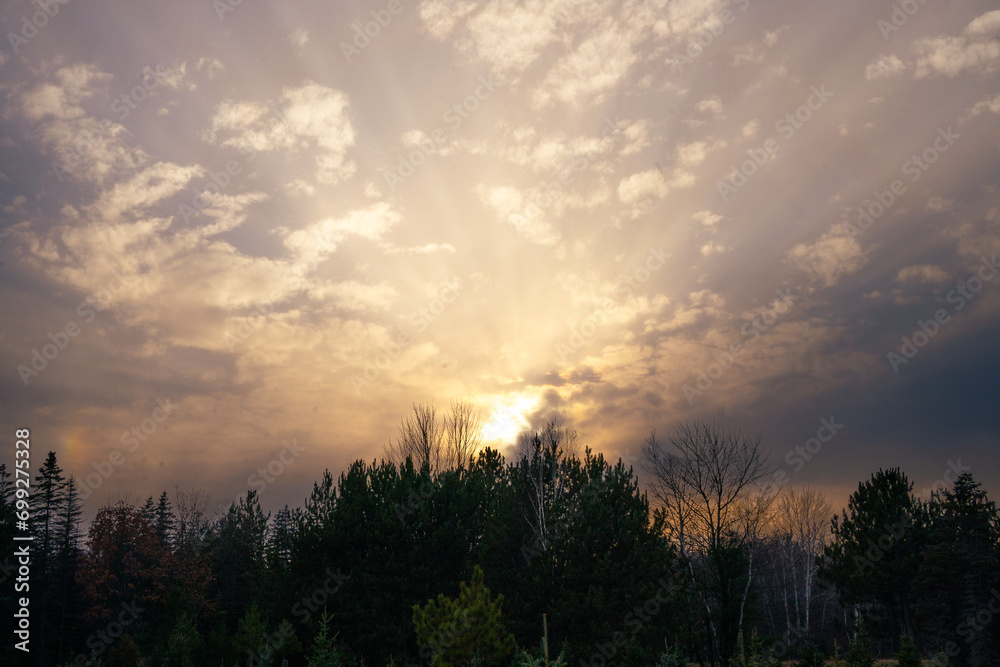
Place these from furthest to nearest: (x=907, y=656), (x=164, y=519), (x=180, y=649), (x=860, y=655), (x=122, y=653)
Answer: (x=164, y=519) < (x=122, y=653) < (x=180, y=649) < (x=860, y=655) < (x=907, y=656)

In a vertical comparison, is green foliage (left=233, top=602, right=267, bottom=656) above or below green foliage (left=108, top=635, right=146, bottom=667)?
above

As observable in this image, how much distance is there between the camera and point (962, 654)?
28594 mm

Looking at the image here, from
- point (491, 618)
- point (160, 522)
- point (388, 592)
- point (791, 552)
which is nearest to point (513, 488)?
point (388, 592)

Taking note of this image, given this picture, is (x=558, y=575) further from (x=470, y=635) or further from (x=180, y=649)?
(x=180, y=649)

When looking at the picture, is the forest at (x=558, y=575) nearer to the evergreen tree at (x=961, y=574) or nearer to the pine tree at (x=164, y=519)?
the evergreen tree at (x=961, y=574)

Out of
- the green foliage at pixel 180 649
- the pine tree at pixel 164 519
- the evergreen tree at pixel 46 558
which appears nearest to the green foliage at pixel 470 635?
the green foliage at pixel 180 649

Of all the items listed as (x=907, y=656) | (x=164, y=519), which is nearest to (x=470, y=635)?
(x=907, y=656)

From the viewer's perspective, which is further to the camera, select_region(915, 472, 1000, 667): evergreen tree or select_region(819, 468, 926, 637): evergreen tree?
select_region(819, 468, 926, 637): evergreen tree

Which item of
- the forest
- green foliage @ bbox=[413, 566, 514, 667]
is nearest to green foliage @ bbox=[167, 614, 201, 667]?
the forest

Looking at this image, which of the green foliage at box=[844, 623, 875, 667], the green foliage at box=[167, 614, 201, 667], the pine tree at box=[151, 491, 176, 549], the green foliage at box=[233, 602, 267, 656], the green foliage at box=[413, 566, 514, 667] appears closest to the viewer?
the green foliage at box=[413, 566, 514, 667]

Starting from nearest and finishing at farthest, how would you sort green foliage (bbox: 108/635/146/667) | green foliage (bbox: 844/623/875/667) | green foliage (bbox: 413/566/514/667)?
green foliage (bbox: 413/566/514/667) → green foliage (bbox: 844/623/875/667) → green foliage (bbox: 108/635/146/667)

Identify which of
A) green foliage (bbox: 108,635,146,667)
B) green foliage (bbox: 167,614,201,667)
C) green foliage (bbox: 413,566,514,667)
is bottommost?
green foliage (bbox: 108,635,146,667)
